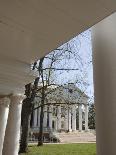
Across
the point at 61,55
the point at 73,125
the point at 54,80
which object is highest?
the point at 61,55

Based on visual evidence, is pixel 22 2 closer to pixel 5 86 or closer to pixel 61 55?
pixel 5 86

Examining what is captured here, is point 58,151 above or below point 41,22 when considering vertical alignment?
below

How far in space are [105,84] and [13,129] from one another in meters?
6.20

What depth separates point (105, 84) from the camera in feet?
15.7

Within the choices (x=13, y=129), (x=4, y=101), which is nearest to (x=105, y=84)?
(x=13, y=129)

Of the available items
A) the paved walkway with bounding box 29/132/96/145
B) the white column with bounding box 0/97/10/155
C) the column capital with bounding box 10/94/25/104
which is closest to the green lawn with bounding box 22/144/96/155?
the white column with bounding box 0/97/10/155

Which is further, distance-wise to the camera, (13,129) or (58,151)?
(58,151)

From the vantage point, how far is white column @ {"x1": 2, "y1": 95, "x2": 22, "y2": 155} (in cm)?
993

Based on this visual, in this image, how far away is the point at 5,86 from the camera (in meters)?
10.3

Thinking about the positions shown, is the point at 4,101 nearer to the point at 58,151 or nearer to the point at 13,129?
the point at 13,129

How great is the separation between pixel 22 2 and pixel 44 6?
0.48 m

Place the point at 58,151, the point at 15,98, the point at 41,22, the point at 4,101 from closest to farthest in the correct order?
1. the point at 41,22
2. the point at 15,98
3. the point at 4,101
4. the point at 58,151

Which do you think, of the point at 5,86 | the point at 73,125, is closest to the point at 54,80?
the point at 5,86

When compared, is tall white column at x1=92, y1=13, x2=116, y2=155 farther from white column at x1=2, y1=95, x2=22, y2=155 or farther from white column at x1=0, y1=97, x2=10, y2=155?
white column at x1=0, y1=97, x2=10, y2=155
